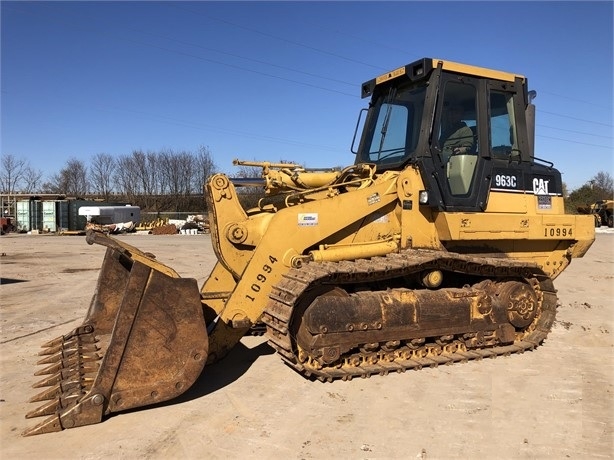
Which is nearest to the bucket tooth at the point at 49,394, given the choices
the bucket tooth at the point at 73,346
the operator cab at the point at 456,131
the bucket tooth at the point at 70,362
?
the bucket tooth at the point at 70,362

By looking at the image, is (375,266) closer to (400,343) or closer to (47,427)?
(400,343)

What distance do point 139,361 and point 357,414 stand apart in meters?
1.84

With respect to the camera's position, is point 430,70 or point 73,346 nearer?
point 73,346

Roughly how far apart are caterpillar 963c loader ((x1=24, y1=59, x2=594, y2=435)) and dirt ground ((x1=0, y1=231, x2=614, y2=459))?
0.70 ft

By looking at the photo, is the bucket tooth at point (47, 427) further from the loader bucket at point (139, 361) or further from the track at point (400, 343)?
the track at point (400, 343)

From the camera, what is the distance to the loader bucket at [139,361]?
12.9 ft

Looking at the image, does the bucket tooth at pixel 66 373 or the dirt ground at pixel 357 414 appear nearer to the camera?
the dirt ground at pixel 357 414

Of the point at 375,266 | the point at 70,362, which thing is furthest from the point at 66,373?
the point at 375,266

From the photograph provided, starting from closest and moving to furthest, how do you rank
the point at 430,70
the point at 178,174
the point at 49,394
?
the point at 49,394 → the point at 430,70 → the point at 178,174

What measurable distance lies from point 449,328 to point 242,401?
2.43 meters

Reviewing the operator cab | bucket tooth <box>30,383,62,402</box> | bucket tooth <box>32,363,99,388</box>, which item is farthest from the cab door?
bucket tooth <box>30,383,62,402</box>

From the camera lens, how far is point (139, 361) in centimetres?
408

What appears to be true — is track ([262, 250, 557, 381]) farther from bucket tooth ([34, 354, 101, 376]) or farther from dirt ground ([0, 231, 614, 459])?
bucket tooth ([34, 354, 101, 376])

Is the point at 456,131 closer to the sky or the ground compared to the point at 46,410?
closer to the sky
